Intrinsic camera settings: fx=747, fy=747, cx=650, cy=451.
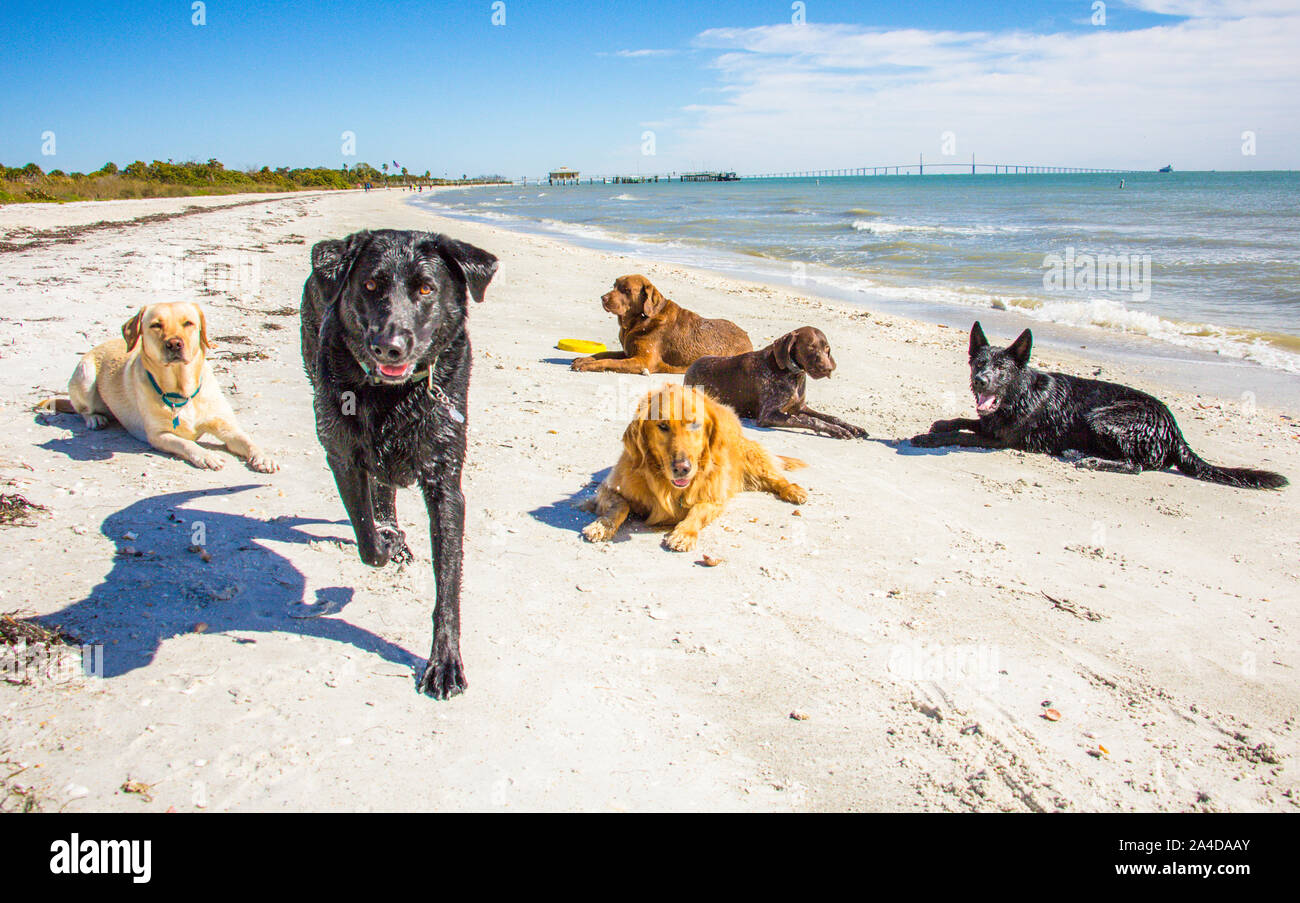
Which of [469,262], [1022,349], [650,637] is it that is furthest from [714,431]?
[1022,349]

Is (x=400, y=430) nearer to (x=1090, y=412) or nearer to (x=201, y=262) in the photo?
(x=1090, y=412)

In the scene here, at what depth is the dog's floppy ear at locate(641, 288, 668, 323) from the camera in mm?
10922

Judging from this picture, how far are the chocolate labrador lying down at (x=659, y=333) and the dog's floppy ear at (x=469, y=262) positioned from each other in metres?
7.01

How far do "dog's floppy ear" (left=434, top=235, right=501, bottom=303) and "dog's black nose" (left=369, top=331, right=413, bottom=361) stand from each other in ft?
1.72

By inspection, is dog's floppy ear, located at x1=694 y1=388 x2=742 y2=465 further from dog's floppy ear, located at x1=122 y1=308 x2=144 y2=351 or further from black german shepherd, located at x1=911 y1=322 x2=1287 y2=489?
dog's floppy ear, located at x1=122 y1=308 x2=144 y2=351

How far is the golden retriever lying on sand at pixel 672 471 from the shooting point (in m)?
5.37

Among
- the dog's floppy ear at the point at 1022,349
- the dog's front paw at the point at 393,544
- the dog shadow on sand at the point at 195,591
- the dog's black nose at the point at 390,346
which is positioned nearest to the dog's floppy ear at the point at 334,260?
the dog's black nose at the point at 390,346

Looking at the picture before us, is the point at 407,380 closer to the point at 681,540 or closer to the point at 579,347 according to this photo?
the point at 681,540

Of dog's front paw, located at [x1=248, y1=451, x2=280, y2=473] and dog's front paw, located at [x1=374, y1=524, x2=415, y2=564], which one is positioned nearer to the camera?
dog's front paw, located at [x1=374, y1=524, x2=415, y2=564]

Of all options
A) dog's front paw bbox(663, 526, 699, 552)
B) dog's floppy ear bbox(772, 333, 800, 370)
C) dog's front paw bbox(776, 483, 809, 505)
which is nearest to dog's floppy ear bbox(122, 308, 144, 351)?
dog's front paw bbox(663, 526, 699, 552)

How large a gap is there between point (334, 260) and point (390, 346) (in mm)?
639

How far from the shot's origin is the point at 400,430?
3531mm

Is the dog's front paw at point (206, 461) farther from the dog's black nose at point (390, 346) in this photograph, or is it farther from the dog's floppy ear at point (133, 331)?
the dog's black nose at point (390, 346)

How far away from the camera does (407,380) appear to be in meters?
3.51
